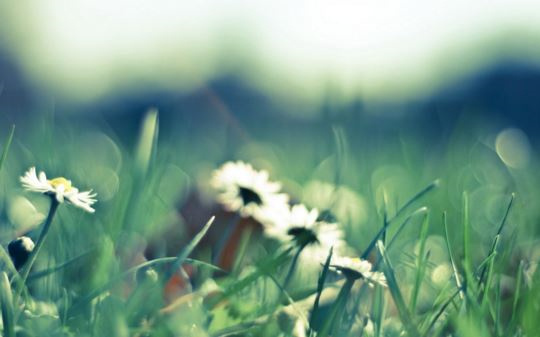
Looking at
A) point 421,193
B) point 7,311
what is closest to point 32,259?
point 7,311

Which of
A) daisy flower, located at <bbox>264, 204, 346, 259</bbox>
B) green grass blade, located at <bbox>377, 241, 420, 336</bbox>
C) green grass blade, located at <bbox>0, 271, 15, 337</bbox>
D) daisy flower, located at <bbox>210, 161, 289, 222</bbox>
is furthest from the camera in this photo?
daisy flower, located at <bbox>210, 161, 289, 222</bbox>

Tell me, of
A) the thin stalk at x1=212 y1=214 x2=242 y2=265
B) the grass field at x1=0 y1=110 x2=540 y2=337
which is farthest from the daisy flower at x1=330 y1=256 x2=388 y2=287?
the thin stalk at x1=212 y1=214 x2=242 y2=265

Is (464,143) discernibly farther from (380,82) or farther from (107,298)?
(107,298)

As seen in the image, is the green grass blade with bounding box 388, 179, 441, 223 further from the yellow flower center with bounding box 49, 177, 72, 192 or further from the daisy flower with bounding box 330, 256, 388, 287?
the yellow flower center with bounding box 49, 177, 72, 192

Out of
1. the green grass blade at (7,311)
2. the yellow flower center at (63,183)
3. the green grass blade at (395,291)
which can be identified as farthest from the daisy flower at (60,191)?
the green grass blade at (395,291)

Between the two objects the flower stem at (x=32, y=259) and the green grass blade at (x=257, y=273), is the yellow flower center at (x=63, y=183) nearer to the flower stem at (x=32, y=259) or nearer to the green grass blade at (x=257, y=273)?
the flower stem at (x=32, y=259)

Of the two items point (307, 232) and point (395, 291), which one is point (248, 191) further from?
point (395, 291)

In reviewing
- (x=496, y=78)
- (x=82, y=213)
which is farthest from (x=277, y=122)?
(x=82, y=213)
